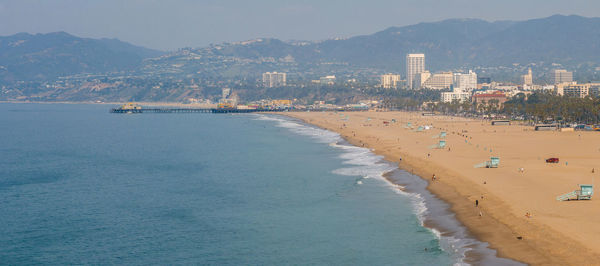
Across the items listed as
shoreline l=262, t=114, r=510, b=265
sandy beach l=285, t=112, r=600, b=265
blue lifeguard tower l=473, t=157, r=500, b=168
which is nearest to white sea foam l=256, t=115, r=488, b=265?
shoreline l=262, t=114, r=510, b=265

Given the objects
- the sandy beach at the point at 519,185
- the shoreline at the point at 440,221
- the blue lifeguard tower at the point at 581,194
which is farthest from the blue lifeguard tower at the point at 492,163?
the blue lifeguard tower at the point at 581,194

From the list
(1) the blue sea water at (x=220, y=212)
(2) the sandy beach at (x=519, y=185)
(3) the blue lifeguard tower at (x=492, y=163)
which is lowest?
(1) the blue sea water at (x=220, y=212)

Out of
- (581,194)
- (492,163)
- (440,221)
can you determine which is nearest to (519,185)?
(581,194)

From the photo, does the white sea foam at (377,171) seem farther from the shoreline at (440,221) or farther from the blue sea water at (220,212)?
the blue sea water at (220,212)

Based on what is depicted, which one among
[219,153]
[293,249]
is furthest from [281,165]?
[293,249]

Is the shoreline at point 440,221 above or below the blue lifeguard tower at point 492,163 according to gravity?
below

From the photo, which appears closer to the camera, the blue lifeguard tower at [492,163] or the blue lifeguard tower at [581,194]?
the blue lifeguard tower at [581,194]

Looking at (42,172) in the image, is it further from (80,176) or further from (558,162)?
(558,162)
